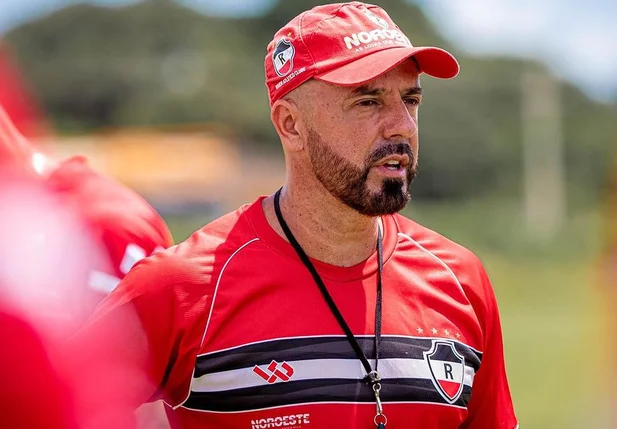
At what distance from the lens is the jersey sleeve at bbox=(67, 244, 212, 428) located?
3.07 metres

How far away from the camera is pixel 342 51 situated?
3344mm

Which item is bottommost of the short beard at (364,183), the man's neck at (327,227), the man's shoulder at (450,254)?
the man's shoulder at (450,254)

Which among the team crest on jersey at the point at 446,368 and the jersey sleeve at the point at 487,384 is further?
the jersey sleeve at the point at 487,384

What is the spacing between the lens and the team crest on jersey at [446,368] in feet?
10.7

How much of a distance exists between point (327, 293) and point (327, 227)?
233 mm

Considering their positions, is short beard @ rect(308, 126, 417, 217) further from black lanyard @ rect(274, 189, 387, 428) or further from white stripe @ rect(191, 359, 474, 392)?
white stripe @ rect(191, 359, 474, 392)

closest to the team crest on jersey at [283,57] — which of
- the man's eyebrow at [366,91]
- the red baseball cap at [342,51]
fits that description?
the red baseball cap at [342,51]

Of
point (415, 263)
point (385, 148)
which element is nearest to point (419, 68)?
point (385, 148)

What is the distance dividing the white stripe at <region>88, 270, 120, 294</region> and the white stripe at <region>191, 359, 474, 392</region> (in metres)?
0.61

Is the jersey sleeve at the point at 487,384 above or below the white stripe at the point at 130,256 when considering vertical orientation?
below

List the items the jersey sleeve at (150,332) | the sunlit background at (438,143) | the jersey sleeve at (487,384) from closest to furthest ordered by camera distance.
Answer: the jersey sleeve at (150,332) → the jersey sleeve at (487,384) → the sunlit background at (438,143)

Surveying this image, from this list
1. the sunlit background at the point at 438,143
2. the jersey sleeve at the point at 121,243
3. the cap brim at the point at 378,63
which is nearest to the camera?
the cap brim at the point at 378,63

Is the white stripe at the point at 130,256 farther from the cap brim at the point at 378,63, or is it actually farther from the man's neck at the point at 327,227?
the cap brim at the point at 378,63

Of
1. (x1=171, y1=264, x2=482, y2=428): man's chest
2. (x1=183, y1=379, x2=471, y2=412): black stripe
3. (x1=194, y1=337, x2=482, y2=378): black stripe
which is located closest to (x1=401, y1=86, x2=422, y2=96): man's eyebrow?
(x1=171, y1=264, x2=482, y2=428): man's chest
